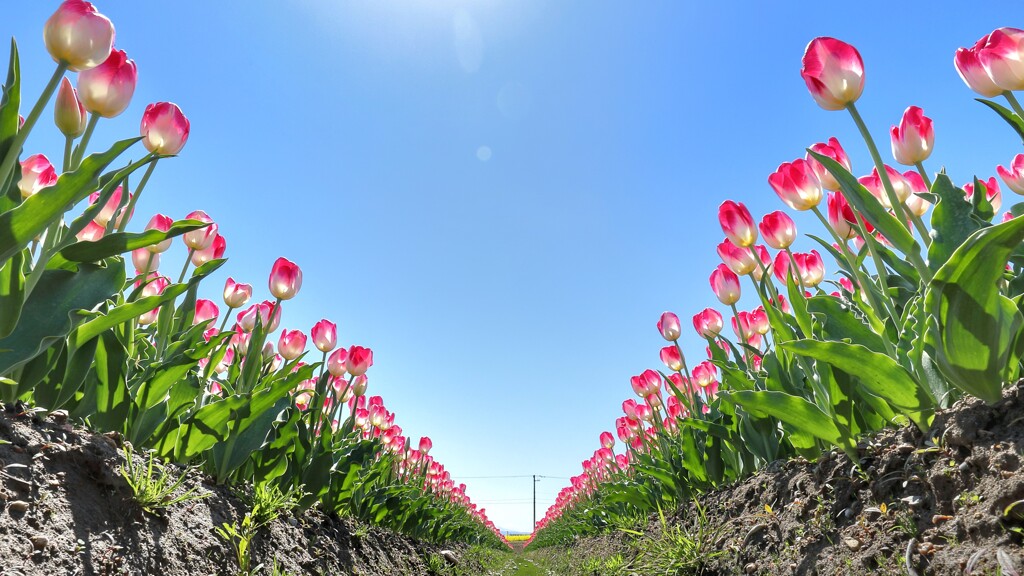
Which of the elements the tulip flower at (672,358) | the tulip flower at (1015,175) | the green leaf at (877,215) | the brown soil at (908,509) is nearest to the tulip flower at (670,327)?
the tulip flower at (672,358)

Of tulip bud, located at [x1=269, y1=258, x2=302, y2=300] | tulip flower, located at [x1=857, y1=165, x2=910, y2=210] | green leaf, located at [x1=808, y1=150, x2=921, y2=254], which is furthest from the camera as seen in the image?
tulip bud, located at [x1=269, y1=258, x2=302, y2=300]

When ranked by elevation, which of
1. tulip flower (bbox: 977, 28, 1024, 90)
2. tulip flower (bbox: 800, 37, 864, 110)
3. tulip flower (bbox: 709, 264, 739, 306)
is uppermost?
tulip flower (bbox: 709, 264, 739, 306)

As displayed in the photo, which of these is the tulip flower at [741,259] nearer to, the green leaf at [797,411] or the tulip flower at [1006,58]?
the green leaf at [797,411]

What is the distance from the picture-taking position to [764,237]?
3.04 metres

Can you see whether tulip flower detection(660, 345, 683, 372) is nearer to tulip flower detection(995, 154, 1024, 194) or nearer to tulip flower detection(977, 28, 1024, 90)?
tulip flower detection(995, 154, 1024, 194)

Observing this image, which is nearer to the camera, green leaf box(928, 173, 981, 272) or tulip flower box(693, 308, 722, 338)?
green leaf box(928, 173, 981, 272)

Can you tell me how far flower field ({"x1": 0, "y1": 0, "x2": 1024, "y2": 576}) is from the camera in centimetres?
168

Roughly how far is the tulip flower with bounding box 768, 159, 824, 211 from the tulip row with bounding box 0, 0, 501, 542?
2.44 m

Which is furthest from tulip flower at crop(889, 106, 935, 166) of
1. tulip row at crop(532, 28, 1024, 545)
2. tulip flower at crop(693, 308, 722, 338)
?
tulip flower at crop(693, 308, 722, 338)

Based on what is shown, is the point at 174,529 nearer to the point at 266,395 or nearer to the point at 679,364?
the point at 266,395

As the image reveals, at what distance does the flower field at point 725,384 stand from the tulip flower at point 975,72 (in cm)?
1

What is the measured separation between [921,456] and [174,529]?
2.71 m

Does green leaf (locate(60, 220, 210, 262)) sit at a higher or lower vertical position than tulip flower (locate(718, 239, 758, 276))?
lower

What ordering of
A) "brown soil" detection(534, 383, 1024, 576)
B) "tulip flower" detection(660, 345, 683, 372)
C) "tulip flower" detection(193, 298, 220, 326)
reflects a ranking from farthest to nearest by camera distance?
1. "tulip flower" detection(660, 345, 683, 372)
2. "tulip flower" detection(193, 298, 220, 326)
3. "brown soil" detection(534, 383, 1024, 576)
